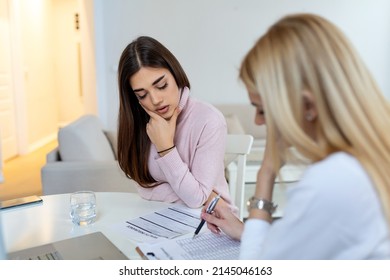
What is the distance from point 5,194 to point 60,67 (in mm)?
2834

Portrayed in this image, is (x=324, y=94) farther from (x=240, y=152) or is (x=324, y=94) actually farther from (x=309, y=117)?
(x=240, y=152)

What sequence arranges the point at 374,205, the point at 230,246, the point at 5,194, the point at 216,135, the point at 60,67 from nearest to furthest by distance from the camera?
1. the point at 374,205
2. the point at 230,246
3. the point at 216,135
4. the point at 5,194
5. the point at 60,67

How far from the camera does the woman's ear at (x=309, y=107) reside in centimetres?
45

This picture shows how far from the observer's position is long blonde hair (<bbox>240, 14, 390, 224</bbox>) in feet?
1.44

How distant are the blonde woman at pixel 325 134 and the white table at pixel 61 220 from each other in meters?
0.35

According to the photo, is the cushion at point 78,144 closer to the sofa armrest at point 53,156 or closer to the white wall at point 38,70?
the sofa armrest at point 53,156

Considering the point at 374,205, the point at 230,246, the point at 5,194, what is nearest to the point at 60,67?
the point at 5,194

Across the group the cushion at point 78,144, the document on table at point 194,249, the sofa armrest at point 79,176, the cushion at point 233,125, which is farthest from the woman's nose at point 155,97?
the cushion at point 233,125

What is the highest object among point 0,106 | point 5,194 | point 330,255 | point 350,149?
point 350,149

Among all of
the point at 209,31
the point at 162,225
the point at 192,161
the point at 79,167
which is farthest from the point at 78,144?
the point at 209,31

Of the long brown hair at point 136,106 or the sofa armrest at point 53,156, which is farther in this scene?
the sofa armrest at point 53,156

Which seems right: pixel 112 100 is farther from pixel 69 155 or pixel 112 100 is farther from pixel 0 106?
pixel 0 106

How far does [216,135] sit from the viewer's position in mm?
986
